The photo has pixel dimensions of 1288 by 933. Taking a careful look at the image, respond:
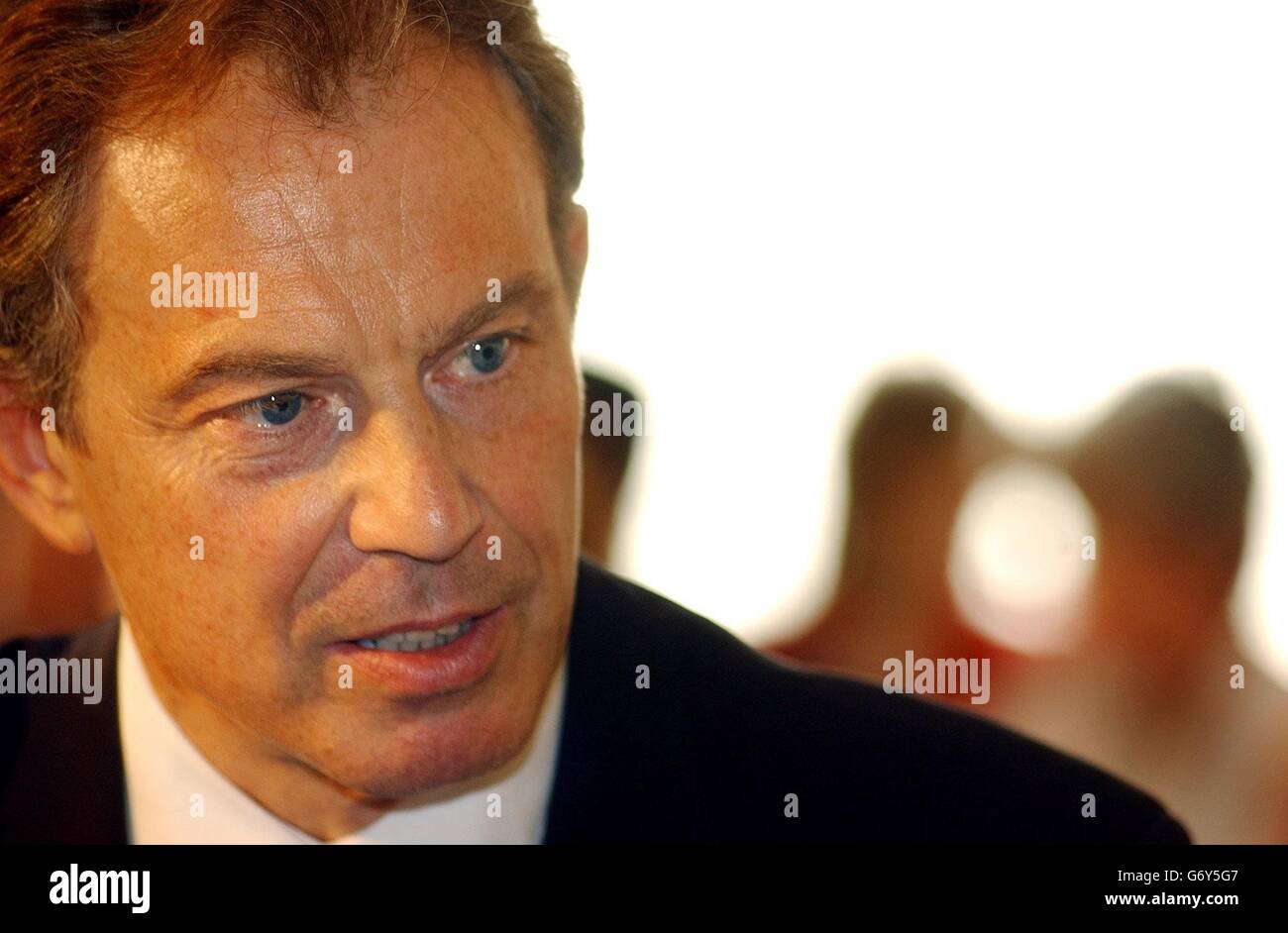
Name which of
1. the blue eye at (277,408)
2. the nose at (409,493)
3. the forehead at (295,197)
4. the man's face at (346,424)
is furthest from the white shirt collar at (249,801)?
the forehead at (295,197)

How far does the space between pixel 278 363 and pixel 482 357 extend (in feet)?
0.72

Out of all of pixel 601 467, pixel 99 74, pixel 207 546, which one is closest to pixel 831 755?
pixel 601 467

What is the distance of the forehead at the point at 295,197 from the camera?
136 centimetres

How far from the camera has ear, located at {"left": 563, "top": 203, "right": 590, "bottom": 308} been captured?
5.13 ft

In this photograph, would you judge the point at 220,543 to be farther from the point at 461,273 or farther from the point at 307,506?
the point at 461,273

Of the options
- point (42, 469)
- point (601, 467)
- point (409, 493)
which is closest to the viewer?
point (409, 493)

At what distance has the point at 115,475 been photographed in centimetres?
145

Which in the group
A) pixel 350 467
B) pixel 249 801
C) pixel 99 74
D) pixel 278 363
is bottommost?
pixel 249 801

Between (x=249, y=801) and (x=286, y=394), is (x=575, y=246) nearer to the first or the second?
(x=286, y=394)

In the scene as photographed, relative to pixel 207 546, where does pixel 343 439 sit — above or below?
above

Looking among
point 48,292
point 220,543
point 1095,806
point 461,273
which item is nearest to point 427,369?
point 461,273

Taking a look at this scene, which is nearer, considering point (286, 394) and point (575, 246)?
point (286, 394)

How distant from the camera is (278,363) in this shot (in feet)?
4.49
